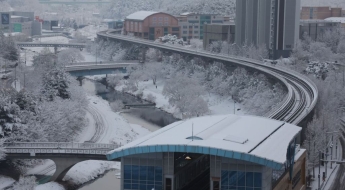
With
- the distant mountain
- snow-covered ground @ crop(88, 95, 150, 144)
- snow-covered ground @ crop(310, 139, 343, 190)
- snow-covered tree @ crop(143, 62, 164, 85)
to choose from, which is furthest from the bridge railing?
the distant mountain

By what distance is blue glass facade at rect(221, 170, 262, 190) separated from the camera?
16.1m

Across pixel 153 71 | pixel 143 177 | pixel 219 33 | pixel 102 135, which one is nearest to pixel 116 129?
pixel 102 135

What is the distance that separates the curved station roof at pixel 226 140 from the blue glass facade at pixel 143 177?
1.48 feet

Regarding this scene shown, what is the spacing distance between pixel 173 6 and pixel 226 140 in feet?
273

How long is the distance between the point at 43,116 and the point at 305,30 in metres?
37.8

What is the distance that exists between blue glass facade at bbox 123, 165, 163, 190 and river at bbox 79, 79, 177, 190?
7330 millimetres

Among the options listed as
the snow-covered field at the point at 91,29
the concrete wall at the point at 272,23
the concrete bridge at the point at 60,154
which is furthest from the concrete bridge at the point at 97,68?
the snow-covered field at the point at 91,29

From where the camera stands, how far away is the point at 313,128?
26.5m

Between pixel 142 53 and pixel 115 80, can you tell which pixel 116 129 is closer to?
pixel 115 80

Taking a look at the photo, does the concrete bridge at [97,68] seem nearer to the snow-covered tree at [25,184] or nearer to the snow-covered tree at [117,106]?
the snow-covered tree at [117,106]

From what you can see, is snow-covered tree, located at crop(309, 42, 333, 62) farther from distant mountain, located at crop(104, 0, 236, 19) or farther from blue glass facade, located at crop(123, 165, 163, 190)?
blue glass facade, located at crop(123, 165, 163, 190)

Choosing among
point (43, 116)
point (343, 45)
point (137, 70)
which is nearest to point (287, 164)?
point (43, 116)

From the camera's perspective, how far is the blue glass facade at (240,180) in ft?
52.9

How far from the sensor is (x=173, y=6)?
98812mm
